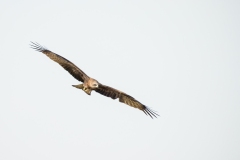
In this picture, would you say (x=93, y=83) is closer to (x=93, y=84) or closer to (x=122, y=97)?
(x=93, y=84)

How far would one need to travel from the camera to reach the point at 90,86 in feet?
42.1

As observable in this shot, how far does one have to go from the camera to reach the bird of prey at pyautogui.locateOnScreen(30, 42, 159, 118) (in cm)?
1293

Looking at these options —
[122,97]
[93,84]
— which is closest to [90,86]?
[93,84]

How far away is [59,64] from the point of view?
13.3m

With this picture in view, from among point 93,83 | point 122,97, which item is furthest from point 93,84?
point 122,97

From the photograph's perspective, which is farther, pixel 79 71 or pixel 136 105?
pixel 136 105

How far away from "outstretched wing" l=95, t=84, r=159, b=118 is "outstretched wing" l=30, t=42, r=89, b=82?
0.89 m

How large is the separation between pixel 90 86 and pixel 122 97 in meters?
1.72

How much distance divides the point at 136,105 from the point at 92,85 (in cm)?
240

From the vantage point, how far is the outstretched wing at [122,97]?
44.8 ft

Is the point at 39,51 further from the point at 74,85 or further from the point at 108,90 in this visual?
the point at 108,90

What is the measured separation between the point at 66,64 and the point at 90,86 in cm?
132

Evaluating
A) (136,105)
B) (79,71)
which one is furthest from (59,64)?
(136,105)

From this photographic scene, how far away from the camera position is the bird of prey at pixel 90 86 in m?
12.9
